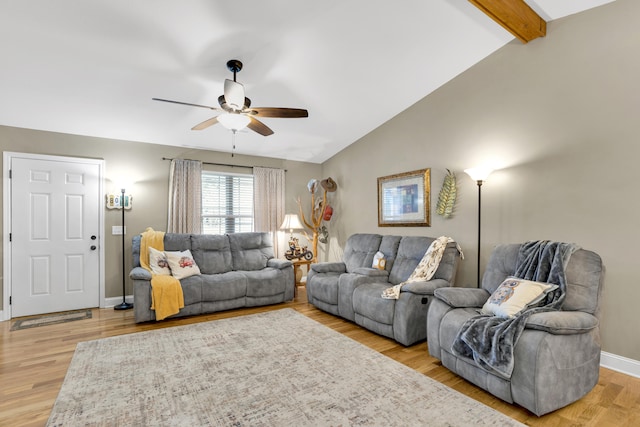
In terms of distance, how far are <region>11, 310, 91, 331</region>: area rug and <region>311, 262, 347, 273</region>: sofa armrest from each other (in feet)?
9.84

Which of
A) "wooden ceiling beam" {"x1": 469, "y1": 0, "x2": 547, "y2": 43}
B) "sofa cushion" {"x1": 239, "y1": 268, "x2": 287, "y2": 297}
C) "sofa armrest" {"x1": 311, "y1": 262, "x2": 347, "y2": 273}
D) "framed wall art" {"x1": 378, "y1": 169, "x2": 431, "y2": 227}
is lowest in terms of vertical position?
"sofa cushion" {"x1": 239, "y1": 268, "x2": 287, "y2": 297}

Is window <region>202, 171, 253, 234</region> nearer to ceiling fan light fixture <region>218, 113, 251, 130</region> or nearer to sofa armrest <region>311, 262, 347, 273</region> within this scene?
sofa armrest <region>311, 262, 347, 273</region>

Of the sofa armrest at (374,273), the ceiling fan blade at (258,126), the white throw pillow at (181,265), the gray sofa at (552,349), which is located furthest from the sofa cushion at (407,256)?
the white throw pillow at (181,265)

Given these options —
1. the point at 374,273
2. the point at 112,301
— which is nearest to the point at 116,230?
the point at 112,301

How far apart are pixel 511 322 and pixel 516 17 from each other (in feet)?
8.49

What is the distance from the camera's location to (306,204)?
6.16 meters

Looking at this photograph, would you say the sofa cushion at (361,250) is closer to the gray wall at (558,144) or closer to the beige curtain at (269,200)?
the gray wall at (558,144)

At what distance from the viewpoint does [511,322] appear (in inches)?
82.5

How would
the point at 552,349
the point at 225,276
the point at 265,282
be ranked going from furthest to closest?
the point at 265,282 → the point at 225,276 → the point at 552,349

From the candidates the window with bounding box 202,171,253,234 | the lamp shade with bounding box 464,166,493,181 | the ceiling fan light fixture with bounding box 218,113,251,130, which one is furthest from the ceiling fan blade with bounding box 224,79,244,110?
the window with bounding box 202,171,253,234

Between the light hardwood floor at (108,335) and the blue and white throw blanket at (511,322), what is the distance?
32 centimetres

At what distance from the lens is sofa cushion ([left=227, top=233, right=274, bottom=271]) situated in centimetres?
489

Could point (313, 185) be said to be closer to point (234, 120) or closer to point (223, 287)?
point (223, 287)

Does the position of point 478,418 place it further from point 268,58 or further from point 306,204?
point 306,204
